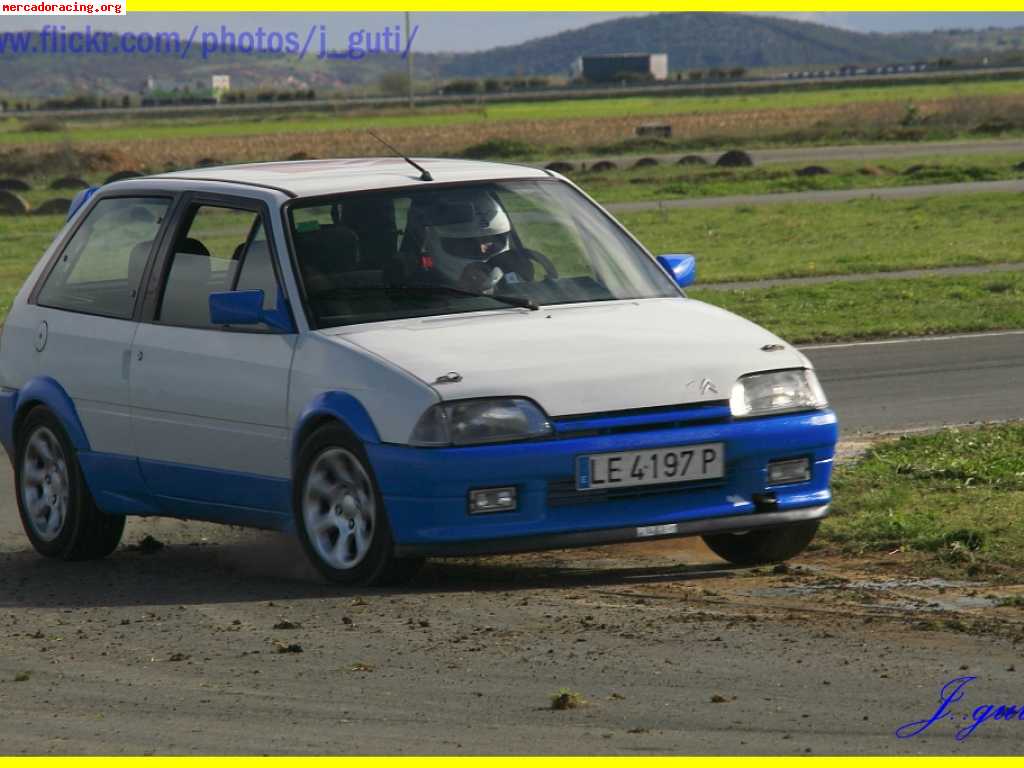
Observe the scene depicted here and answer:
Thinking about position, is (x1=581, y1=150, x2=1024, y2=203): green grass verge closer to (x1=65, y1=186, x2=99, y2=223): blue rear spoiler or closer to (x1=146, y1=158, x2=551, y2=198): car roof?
(x1=65, y1=186, x2=99, y2=223): blue rear spoiler

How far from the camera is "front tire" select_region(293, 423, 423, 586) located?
300 inches

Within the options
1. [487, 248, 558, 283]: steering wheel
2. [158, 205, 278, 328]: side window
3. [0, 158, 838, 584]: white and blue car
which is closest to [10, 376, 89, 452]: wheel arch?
[0, 158, 838, 584]: white and blue car

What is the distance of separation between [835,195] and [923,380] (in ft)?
80.7

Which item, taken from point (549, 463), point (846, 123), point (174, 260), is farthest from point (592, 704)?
point (846, 123)

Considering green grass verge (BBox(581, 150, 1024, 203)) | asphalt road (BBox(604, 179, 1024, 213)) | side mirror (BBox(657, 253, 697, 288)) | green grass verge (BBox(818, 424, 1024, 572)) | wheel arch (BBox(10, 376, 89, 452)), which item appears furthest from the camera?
green grass verge (BBox(581, 150, 1024, 203))

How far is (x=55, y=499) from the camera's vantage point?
9.43 metres

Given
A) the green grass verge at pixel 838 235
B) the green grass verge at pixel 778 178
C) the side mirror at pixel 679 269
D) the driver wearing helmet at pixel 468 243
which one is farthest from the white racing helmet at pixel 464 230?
the green grass verge at pixel 778 178

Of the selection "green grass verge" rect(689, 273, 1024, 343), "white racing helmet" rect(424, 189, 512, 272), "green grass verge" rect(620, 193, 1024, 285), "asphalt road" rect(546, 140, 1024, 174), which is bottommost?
"asphalt road" rect(546, 140, 1024, 174)

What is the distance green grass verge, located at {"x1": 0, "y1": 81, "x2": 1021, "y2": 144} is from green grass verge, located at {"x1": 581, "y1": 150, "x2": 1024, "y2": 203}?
41991mm

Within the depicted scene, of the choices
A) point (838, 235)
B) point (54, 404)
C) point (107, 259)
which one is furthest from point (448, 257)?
point (838, 235)

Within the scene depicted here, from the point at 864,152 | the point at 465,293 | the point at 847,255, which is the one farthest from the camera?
the point at 864,152

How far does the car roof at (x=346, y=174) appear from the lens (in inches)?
339

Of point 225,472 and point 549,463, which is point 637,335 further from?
point 225,472

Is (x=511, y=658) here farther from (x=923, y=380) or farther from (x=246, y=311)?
(x=923, y=380)
